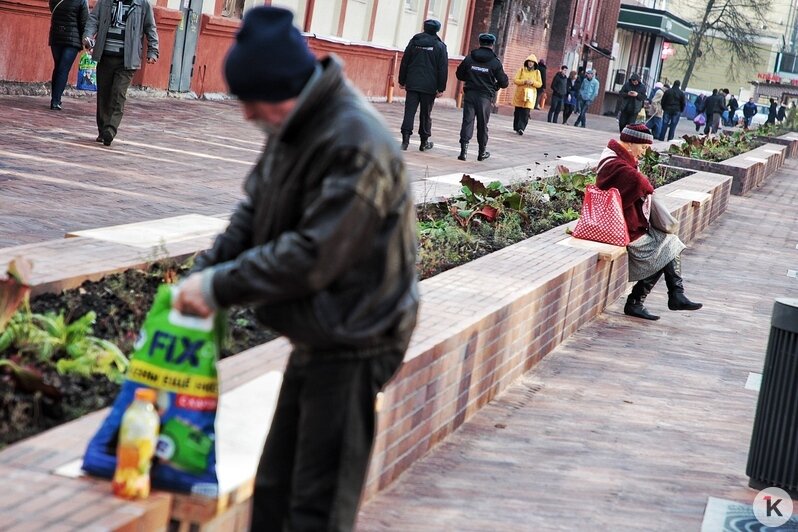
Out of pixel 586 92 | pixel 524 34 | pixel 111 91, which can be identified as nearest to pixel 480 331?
pixel 111 91

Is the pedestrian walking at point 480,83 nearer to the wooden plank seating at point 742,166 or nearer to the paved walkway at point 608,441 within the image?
the wooden plank seating at point 742,166

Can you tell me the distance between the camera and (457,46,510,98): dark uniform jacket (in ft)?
60.3

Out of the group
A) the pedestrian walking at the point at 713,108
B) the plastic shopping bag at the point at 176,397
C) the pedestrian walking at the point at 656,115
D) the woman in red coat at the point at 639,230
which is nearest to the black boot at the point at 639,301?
the woman in red coat at the point at 639,230

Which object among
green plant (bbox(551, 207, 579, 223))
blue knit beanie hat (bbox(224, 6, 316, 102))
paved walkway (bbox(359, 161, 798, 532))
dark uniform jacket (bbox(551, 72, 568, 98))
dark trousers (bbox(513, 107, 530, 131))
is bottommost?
paved walkway (bbox(359, 161, 798, 532))

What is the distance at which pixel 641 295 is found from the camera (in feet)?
32.4

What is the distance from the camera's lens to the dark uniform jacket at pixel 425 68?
17719mm

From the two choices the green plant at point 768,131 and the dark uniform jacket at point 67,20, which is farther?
the green plant at point 768,131

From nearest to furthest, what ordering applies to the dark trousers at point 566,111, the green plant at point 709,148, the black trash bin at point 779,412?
the black trash bin at point 779,412
the green plant at point 709,148
the dark trousers at point 566,111

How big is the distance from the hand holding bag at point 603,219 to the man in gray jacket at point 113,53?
5.84 m

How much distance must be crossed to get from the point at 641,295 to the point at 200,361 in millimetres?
6959

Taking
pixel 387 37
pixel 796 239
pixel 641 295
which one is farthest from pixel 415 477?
pixel 387 37

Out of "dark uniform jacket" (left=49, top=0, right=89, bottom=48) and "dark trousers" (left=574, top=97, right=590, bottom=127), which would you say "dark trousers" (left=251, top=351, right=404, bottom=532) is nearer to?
"dark uniform jacket" (left=49, top=0, right=89, bottom=48)

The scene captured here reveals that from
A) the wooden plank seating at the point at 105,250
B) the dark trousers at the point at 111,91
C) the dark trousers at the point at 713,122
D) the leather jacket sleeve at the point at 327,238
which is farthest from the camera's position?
the dark trousers at the point at 713,122

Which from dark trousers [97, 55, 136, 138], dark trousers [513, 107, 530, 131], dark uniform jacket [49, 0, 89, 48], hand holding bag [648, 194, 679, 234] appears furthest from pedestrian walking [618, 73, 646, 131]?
hand holding bag [648, 194, 679, 234]
